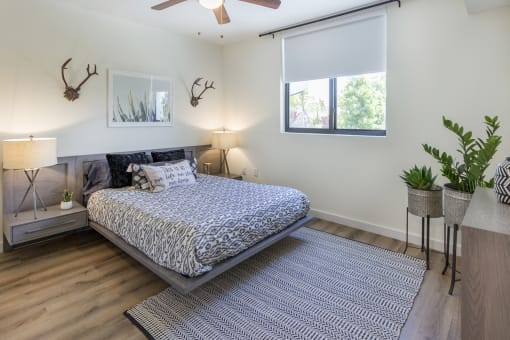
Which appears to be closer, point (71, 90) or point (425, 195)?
point (425, 195)

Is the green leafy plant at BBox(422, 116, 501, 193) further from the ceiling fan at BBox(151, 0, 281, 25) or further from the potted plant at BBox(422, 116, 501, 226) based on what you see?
the ceiling fan at BBox(151, 0, 281, 25)

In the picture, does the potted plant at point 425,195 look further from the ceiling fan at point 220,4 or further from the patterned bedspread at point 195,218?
the ceiling fan at point 220,4

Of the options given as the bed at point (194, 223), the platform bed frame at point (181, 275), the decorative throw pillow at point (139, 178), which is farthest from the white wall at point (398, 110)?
the decorative throw pillow at point (139, 178)

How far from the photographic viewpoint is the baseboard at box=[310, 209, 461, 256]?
9.61 feet

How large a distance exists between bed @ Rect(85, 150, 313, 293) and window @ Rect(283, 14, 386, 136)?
125 cm

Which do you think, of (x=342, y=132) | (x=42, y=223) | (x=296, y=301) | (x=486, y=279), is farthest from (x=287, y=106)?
(x=486, y=279)

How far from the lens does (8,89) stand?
2.79 metres

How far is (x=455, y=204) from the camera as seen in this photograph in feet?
7.17

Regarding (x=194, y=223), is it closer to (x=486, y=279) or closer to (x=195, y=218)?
(x=195, y=218)

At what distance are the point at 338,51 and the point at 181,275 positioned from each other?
298 centimetres

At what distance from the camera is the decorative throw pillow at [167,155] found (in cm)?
369

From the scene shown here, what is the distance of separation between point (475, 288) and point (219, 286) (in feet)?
5.70

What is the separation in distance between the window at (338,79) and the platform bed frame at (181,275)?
1555 millimetres

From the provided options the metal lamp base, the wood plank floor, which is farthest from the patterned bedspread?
the metal lamp base
